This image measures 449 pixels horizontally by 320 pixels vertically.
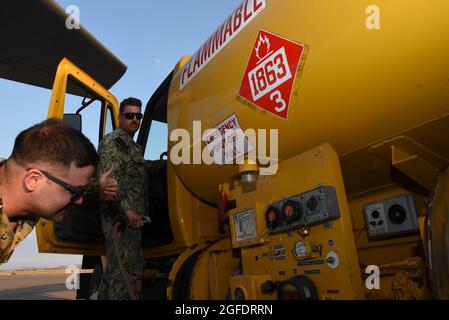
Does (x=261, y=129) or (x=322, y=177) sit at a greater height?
(x=261, y=129)

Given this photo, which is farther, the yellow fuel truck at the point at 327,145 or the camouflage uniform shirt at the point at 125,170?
the camouflage uniform shirt at the point at 125,170

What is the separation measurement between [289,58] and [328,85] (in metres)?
0.25

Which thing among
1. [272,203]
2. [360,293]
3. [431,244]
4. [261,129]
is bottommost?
[360,293]

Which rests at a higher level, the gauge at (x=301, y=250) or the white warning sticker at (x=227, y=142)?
the white warning sticker at (x=227, y=142)

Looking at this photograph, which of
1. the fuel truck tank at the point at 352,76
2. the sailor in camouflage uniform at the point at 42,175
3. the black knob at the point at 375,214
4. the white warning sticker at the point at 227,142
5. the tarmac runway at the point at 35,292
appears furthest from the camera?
the tarmac runway at the point at 35,292

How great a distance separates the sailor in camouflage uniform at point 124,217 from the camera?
2805mm

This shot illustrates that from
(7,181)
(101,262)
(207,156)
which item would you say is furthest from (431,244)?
(101,262)

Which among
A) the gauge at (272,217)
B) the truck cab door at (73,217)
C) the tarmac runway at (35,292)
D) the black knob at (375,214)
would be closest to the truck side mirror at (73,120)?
the truck cab door at (73,217)

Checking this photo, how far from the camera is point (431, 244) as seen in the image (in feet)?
4.26

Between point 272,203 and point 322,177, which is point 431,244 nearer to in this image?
point 322,177

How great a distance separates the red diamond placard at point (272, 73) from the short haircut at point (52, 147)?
894 mm

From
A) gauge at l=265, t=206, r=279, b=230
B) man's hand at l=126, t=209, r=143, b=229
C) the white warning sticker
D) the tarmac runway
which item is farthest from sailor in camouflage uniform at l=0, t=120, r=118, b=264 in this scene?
the tarmac runway

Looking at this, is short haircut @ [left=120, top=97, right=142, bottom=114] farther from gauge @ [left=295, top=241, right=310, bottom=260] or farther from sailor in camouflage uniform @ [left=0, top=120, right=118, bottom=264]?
gauge @ [left=295, top=241, right=310, bottom=260]

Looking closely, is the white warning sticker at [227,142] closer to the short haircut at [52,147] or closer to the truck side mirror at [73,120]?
the short haircut at [52,147]
